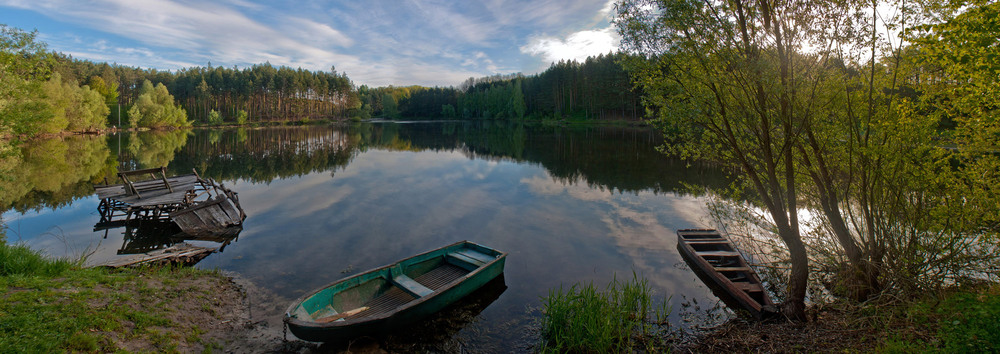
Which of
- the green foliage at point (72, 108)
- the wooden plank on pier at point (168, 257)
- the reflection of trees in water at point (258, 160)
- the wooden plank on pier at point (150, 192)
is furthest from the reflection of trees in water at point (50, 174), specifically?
the green foliage at point (72, 108)

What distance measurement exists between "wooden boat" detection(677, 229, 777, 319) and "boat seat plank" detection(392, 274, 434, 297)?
25.4 feet

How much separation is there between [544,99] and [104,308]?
390ft

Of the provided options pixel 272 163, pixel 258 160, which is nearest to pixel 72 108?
pixel 258 160

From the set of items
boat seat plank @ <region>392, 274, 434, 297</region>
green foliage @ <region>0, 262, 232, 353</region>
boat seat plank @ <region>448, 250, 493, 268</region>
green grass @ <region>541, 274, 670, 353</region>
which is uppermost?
green foliage @ <region>0, 262, 232, 353</region>

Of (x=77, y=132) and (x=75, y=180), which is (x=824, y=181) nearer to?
(x=75, y=180)

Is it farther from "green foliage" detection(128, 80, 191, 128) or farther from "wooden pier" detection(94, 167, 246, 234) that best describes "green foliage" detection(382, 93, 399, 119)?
"wooden pier" detection(94, 167, 246, 234)

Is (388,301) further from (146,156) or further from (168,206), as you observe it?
(146,156)

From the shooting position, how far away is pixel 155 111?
84.2m

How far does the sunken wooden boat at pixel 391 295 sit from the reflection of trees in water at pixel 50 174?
→ 16424mm

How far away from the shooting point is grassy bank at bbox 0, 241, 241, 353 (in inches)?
261

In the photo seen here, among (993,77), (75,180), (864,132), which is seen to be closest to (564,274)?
(864,132)

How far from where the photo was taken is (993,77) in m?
→ 7.61

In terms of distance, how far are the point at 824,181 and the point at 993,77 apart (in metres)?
3.22

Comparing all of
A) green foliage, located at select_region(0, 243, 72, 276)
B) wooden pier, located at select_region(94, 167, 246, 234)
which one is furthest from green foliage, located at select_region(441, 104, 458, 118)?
green foliage, located at select_region(0, 243, 72, 276)
